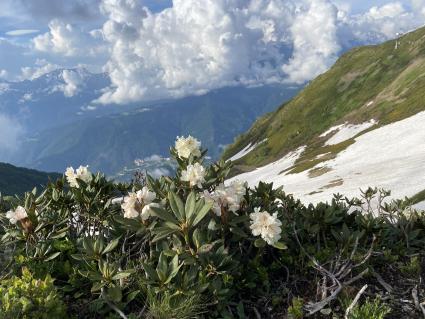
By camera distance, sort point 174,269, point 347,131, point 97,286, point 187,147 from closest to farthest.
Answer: point 174,269 < point 97,286 < point 187,147 < point 347,131

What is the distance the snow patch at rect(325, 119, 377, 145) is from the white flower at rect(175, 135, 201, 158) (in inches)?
5748

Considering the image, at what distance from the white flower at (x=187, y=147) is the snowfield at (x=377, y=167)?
129 feet

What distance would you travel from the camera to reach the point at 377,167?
211 ft

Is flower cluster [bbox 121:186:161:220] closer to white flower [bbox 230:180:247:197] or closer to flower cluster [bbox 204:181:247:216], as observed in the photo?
flower cluster [bbox 204:181:247:216]

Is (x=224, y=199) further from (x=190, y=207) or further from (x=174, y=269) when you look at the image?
(x=174, y=269)

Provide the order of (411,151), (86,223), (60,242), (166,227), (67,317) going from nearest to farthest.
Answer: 1. (67,317)
2. (166,227)
3. (60,242)
4. (86,223)
5. (411,151)

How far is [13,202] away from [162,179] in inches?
113

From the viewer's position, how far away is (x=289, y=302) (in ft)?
21.6

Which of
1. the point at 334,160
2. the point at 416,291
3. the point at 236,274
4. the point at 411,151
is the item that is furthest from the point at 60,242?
the point at 334,160

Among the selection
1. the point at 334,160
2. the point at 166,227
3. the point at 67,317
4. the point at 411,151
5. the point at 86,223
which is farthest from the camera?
the point at 334,160

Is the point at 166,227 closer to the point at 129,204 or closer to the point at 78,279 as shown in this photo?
the point at 129,204

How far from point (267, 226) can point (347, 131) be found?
159 meters

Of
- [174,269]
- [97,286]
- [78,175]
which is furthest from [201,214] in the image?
[78,175]

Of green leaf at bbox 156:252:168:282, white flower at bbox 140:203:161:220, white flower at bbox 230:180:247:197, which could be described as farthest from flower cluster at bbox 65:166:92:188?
white flower at bbox 230:180:247:197
